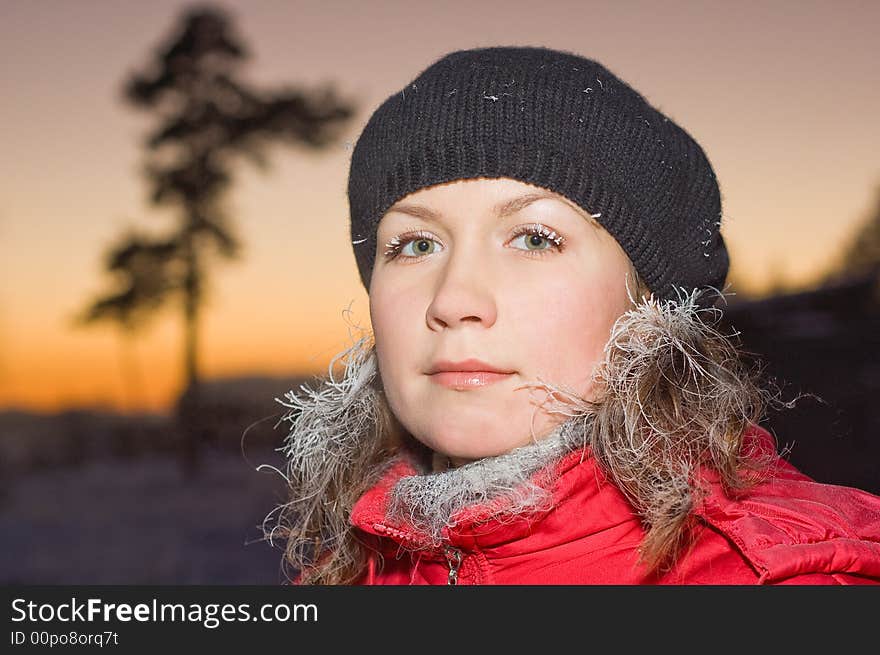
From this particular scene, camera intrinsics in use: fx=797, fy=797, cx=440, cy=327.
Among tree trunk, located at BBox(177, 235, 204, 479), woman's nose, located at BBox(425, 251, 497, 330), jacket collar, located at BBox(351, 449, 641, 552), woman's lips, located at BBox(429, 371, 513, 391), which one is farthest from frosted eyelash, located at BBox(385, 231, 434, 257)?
tree trunk, located at BBox(177, 235, 204, 479)

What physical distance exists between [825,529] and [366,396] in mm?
1195

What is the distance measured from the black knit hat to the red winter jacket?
534 mm

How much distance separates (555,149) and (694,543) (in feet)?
2.87

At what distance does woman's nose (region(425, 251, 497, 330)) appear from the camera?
1582mm

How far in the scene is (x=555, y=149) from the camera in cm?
175

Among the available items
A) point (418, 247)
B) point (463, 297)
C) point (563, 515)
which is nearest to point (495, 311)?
point (463, 297)

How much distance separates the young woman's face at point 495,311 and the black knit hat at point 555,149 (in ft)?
0.18

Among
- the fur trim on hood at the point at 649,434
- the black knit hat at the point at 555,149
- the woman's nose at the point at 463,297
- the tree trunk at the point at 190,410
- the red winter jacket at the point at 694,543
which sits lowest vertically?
the red winter jacket at the point at 694,543

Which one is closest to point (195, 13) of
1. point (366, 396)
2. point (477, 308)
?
point (366, 396)

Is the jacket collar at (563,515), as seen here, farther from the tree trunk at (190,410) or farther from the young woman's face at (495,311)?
the tree trunk at (190,410)

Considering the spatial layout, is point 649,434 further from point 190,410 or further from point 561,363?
point 190,410

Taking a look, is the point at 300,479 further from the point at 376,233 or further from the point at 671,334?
the point at 671,334

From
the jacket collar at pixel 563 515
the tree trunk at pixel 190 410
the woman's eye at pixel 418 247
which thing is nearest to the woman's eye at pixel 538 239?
the woman's eye at pixel 418 247

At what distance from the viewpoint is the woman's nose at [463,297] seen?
158cm
